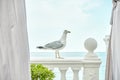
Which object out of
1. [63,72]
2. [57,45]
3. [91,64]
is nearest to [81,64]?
[91,64]

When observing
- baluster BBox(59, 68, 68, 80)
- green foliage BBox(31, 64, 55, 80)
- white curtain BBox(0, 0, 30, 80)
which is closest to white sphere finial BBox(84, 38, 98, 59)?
baluster BBox(59, 68, 68, 80)

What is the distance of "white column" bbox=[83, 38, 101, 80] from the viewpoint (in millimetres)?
2465

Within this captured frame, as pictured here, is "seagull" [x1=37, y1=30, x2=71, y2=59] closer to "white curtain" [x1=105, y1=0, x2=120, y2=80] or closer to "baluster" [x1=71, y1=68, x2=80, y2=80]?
"baluster" [x1=71, y1=68, x2=80, y2=80]

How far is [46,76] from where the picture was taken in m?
2.23

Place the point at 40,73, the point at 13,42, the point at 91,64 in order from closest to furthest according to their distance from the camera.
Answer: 1. the point at 13,42
2. the point at 40,73
3. the point at 91,64

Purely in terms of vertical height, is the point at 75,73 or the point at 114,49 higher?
the point at 114,49

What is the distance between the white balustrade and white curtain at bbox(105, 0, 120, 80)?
7.8 inches

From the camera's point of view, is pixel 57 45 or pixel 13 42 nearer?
pixel 13 42

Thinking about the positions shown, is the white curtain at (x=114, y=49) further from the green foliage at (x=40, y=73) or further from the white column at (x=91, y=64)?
the green foliage at (x=40, y=73)

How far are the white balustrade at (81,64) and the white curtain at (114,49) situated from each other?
0.20 meters

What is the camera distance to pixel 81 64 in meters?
2.48

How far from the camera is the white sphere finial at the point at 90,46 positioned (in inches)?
97.5

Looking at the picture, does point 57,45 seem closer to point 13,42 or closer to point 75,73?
point 75,73

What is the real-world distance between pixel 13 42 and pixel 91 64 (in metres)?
0.93
